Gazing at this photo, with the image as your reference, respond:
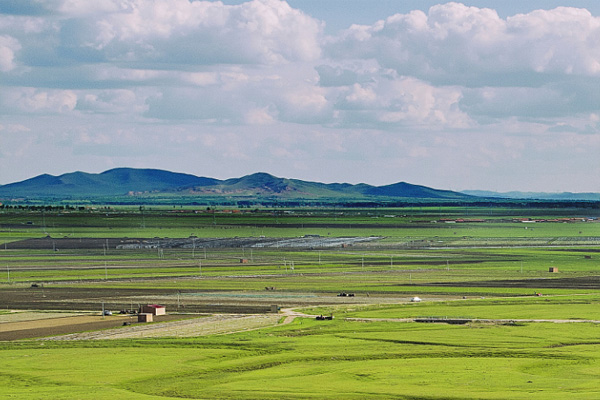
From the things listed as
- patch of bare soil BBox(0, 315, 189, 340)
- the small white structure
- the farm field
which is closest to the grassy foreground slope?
the farm field

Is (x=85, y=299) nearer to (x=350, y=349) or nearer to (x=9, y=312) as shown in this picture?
(x=9, y=312)

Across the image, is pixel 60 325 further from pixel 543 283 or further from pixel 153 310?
pixel 543 283

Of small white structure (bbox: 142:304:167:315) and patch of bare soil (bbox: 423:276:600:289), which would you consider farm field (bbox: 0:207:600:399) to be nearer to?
patch of bare soil (bbox: 423:276:600:289)

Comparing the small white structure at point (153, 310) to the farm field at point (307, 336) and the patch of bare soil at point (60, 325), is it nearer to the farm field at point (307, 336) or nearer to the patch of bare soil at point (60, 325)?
the patch of bare soil at point (60, 325)

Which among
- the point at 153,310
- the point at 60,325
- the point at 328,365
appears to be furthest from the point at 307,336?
the point at 60,325

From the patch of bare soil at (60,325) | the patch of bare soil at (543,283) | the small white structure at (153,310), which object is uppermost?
the small white structure at (153,310)

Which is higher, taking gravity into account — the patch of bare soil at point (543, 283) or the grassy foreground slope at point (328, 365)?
the patch of bare soil at point (543, 283)

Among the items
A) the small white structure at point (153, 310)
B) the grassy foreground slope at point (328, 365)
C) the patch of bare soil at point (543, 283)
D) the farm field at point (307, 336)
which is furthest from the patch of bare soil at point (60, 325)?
the patch of bare soil at point (543, 283)

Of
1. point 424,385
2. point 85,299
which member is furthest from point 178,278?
point 424,385
